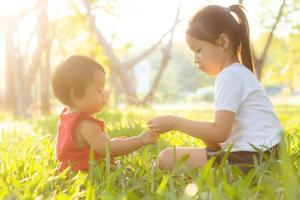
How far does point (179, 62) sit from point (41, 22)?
54411 millimetres

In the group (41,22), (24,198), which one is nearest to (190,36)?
(24,198)

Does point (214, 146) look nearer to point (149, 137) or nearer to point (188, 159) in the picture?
point (188, 159)

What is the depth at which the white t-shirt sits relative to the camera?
8.32 ft

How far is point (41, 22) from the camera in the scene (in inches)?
402

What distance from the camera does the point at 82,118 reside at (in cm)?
258

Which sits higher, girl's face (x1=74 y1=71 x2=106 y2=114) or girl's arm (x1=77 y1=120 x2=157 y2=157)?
girl's face (x1=74 y1=71 x2=106 y2=114)

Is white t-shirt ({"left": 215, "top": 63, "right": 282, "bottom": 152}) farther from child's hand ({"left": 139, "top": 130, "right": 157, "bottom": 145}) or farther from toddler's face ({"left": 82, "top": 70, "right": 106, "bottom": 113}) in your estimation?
toddler's face ({"left": 82, "top": 70, "right": 106, "bottom": 113})

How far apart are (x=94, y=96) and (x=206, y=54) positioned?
63cm

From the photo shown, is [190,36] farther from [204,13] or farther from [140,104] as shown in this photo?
[140,104]

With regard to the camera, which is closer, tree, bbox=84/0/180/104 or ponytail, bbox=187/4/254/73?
ponytail, bbox=187/4/254/73

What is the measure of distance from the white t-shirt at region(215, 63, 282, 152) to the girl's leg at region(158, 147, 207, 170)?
14 centimetres

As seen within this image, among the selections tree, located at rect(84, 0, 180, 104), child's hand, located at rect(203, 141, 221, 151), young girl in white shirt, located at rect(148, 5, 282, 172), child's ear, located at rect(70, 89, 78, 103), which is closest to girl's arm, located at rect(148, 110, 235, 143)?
young girl in white shirt, located at rect(148, 5, 282, 172)

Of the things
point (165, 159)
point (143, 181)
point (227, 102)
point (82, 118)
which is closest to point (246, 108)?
point (227, 102)

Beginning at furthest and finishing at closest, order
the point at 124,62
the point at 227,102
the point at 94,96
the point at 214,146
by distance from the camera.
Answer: the point at 124,62 < the point at 214,146 < the point at 94,96 < the point at 227,102
